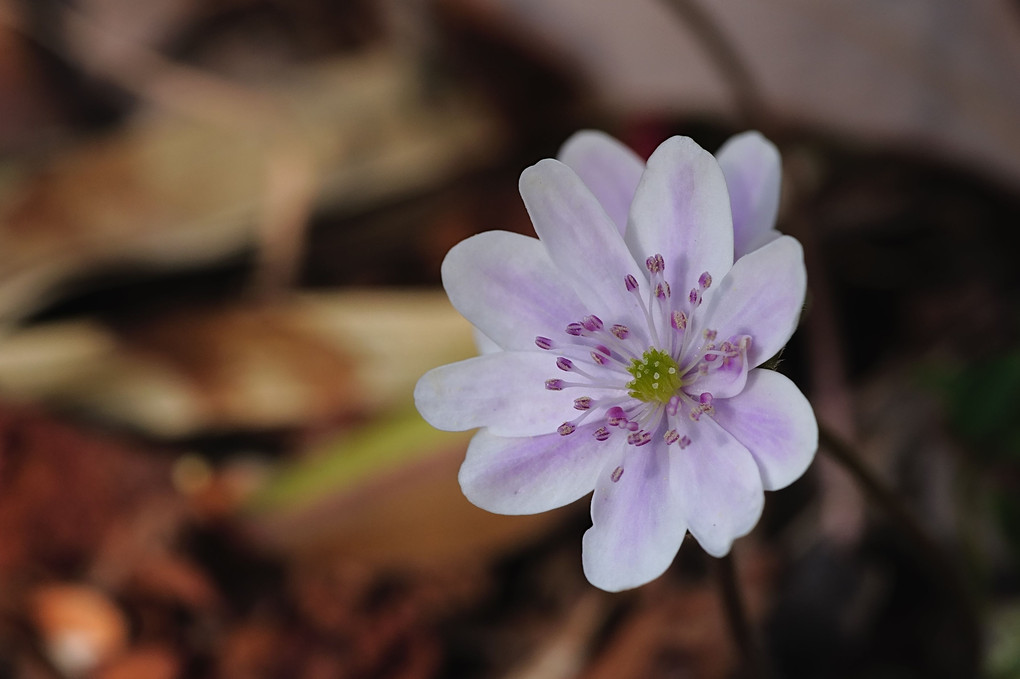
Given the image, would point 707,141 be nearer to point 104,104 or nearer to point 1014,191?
point 1014,191

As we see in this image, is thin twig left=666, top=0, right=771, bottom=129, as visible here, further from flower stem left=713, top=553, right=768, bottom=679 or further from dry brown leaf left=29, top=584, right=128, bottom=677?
dry brown leaf left=29, top=584, right=128, bottom=677

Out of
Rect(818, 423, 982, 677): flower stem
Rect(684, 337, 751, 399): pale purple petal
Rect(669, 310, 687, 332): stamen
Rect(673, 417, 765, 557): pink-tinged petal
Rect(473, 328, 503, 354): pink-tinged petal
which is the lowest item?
Rect(818, 423, 982, 677): flower stem

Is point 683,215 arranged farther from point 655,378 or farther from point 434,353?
point 434,353

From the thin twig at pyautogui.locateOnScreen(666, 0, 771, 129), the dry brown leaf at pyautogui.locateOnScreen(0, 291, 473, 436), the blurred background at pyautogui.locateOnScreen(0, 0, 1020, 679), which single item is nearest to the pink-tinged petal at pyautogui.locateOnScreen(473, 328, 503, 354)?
the blurred background at pyautogui.locateOnScreen(0, 0, 1020, 679)

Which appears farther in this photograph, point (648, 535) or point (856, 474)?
point (856, 474)

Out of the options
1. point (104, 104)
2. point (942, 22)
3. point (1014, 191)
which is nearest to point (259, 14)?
point (104, 104)

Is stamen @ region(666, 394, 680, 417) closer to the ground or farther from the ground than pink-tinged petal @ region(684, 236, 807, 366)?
closer to the ground

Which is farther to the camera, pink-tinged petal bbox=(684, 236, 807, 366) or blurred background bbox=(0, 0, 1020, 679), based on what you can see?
blurred background bbox=(0, 0, 1020, 679)
